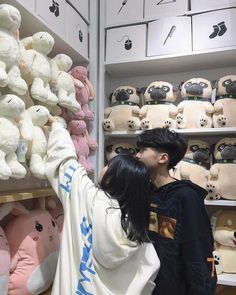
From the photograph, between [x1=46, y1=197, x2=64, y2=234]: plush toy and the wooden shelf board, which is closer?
the wooden shelf board

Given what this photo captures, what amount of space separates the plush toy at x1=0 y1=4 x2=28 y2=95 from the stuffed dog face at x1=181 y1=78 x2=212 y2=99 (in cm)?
92

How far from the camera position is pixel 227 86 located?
1533 millimetres

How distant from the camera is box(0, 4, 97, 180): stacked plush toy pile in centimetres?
92

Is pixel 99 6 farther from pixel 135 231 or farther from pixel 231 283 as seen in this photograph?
pixel 231 283

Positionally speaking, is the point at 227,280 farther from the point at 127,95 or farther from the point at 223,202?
the point at 127,95

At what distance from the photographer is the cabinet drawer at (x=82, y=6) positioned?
1489 millimetres

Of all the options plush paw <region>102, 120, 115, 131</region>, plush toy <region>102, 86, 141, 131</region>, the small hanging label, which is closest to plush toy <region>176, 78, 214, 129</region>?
plush toy <region>102, 86, 141, 131</region>

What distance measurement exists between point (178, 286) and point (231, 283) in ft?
1.48

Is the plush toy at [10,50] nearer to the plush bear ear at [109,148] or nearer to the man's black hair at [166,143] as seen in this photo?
the man's black hair at [166,143]

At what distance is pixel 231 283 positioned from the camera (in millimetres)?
1366

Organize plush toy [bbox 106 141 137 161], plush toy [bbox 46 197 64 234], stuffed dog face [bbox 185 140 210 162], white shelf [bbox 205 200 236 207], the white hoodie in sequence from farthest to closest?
plush toy [bbox 106 141 137 161] < stuffed dog face [bbox 185 140 210 162] < white shelf [bbox 205 200 236 207] < plush toy [bbox 46 197 64 234] < the white hoodie


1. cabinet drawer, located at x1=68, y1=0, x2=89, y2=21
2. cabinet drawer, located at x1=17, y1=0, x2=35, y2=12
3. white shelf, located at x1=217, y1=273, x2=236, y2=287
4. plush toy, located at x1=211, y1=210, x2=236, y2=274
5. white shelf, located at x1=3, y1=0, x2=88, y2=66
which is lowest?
white shelf, located at x1=217, y1=273, x2=236, y2=287

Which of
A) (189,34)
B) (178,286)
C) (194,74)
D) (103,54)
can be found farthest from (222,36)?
(178,286)

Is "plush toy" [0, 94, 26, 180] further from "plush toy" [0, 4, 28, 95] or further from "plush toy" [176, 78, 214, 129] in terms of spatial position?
"plush toy" [176, 78, 214, 129]
